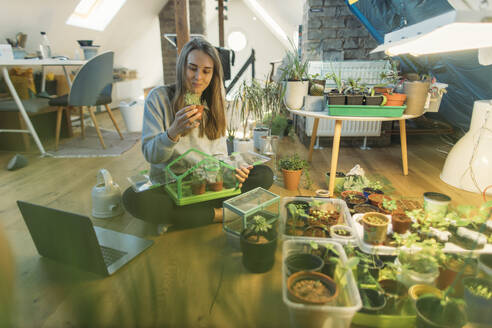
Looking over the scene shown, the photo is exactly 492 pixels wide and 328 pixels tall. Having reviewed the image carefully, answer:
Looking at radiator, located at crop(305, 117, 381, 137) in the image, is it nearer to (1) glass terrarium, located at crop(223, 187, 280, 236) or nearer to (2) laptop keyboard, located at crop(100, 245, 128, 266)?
(1) glass terrarium, located at crop(223, 187, 280, 236)

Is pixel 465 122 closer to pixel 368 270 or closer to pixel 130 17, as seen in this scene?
pixel 368 270

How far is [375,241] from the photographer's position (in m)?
1.20

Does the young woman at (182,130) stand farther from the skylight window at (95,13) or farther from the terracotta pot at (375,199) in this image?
the skylight window at (95,13)

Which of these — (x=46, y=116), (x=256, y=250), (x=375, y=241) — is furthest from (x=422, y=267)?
(x=46, y=116)

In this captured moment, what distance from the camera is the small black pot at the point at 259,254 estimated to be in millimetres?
1259

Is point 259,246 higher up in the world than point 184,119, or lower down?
lower down

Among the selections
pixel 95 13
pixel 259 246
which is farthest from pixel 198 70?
pixel 95 13

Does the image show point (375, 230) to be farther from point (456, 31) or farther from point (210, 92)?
point (210, 92)

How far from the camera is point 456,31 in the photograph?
1283mm

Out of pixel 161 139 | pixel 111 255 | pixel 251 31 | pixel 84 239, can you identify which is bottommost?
pixel 111 255

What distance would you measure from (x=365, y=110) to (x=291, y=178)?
0.64 m

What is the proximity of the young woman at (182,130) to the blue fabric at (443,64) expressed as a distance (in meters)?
1.39

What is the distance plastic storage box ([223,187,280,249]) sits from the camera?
1.41m

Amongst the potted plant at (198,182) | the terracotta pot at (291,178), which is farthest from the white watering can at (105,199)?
the terracotta pot at (291,178)
